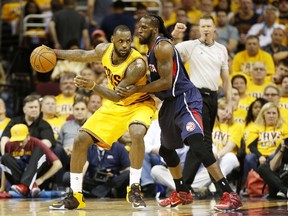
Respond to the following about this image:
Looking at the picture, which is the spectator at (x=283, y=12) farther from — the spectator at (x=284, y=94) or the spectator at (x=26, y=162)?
the spectator at (x=26, y=162)

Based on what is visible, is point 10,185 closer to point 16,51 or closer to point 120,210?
point 120,210

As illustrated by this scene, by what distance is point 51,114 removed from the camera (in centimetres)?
1337

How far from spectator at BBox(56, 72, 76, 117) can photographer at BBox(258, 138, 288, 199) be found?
3.69 m

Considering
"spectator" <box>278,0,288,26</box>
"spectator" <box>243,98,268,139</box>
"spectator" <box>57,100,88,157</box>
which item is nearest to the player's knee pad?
"spectator" <box>243,98,268,139</box>

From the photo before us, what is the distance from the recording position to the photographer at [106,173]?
11898mm

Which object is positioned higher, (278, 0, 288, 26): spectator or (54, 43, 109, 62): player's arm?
(278, 0, 288, 26): spectator

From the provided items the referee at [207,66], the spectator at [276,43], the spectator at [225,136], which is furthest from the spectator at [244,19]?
the referee at [207,66]

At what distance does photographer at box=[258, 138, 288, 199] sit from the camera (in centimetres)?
1144

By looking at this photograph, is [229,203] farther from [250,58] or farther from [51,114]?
[250,58]

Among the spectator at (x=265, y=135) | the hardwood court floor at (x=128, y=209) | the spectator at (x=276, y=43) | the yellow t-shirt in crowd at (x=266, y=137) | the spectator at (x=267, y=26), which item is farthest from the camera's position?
the spectator at (x=267, y=26)

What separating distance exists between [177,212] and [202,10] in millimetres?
→ 7858

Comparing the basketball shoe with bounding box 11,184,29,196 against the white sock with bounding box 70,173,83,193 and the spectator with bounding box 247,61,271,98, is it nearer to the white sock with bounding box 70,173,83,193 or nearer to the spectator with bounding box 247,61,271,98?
the white sock with bounding box 70,173,83,193

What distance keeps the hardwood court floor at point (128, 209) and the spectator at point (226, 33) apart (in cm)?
533

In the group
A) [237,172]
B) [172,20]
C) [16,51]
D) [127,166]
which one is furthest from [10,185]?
[172,20]
